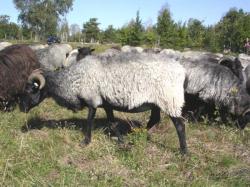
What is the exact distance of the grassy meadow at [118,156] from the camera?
550cm

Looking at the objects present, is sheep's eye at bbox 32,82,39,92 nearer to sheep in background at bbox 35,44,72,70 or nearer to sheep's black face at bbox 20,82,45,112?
sheep's black face at bbox 20,82,45,112

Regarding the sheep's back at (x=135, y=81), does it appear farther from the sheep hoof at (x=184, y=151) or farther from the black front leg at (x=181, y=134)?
the sheep hoof at (x=184, y=151)

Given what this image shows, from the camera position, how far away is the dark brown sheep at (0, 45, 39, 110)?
9.20m

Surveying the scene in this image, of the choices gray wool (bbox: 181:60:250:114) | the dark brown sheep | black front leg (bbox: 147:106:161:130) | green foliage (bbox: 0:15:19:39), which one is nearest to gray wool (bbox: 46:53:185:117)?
black front leg (bbox: 147:106:161:130)

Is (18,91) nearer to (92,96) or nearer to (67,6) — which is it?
(92,96)

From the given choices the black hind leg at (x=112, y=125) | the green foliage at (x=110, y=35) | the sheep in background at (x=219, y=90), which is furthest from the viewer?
the green foliage at (x=110, y=35)

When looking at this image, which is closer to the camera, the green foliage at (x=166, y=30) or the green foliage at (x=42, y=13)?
the green foliage at (x=166, y=30)

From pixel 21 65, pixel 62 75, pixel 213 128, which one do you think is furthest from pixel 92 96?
pixel 21 65

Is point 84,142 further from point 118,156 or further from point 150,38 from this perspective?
point 150,38

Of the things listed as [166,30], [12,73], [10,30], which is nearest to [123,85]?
[12,73]

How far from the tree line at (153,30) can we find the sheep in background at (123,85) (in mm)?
36849

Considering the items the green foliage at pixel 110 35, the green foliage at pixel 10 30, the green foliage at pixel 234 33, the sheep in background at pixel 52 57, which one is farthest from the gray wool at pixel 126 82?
the green foliage at pixel 10 30

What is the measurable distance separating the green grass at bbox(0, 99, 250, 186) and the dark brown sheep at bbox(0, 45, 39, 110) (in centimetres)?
92

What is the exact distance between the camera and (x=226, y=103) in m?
8.38
